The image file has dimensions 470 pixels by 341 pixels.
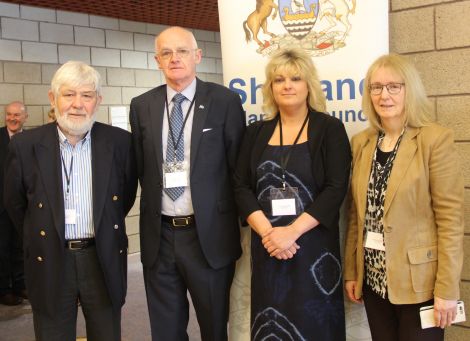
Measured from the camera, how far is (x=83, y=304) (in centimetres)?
202

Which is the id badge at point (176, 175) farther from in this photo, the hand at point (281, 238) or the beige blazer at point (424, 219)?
the beige blazer at point (424, 219)

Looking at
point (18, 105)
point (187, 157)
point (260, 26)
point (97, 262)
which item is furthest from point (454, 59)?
point (18, 105)

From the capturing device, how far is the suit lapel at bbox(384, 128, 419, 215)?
1645 mm

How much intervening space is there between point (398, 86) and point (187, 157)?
0.91 m

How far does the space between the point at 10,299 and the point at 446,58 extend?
3.92 meters

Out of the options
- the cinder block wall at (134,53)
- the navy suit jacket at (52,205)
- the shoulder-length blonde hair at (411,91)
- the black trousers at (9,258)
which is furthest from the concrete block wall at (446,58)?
the black trousers at (9,258)

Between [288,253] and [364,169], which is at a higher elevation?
[364,169]

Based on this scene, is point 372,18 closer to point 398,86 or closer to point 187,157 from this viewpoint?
point 398,86

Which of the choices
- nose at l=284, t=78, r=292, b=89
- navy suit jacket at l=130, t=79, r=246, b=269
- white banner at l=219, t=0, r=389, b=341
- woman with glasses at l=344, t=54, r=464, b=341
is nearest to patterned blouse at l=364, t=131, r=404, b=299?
woman with glasses at l=344, t=54, r=464, b=341

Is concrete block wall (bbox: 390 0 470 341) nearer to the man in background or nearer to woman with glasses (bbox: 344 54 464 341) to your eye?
woman with glasses (bbox: 344 54 464 341)

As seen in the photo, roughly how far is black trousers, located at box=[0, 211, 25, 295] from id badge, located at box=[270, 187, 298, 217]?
3.04 m

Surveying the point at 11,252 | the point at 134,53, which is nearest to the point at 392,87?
the point at 11,252

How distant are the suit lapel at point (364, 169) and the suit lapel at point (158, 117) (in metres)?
0.84

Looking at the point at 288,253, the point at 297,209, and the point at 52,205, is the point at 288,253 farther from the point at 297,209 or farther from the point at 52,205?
the point at 52,205
